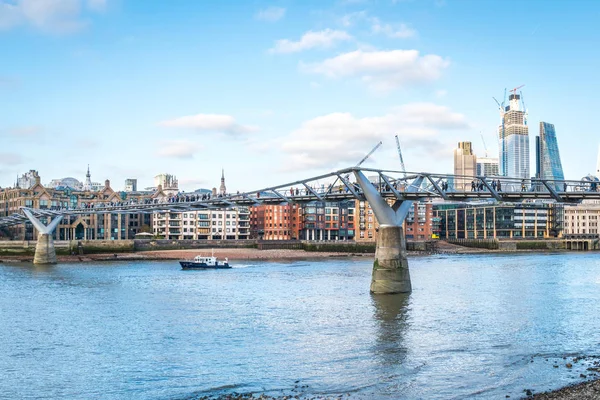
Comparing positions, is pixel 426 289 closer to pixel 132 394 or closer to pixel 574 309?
pixel 574 309

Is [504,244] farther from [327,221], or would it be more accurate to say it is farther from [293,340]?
[293,340]

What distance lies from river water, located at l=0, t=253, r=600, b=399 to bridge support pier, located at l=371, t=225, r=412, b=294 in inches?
44.7

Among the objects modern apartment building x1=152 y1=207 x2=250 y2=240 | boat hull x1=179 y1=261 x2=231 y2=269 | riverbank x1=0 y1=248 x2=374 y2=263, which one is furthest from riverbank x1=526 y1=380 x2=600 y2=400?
modern apartment building x1=152 y1=207 x2=250 y2=240

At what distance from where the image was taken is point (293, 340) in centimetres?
4012

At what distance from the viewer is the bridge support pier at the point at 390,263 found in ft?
188

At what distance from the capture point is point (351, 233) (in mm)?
187750

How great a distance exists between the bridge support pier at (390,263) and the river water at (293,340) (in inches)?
44.7

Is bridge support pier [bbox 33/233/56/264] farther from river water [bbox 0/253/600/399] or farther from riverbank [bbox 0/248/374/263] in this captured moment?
river water [bbox 0/253/600/399]

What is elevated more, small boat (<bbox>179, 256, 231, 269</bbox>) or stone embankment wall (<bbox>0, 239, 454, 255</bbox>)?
stone embankment wall (<bbox>0, 239, 454, 255</bbox>)

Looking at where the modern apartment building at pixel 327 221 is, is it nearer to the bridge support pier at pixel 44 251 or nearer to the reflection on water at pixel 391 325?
the bridge support pier at pixel 44 251

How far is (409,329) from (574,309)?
17422 mm

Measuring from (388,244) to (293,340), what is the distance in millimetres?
19393

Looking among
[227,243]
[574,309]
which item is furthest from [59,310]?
[227,243]

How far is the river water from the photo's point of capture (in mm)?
30406
